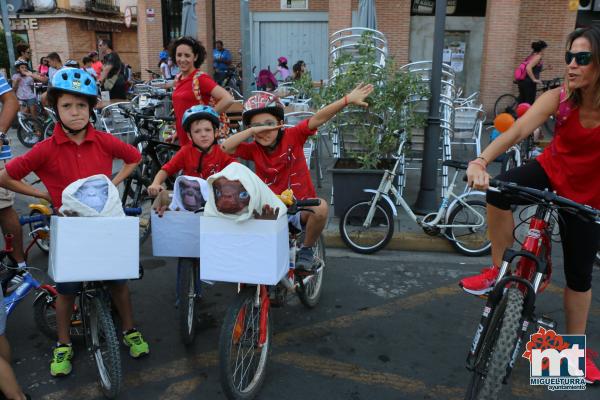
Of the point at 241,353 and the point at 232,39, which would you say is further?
the point at 232,39

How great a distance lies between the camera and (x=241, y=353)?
300cm

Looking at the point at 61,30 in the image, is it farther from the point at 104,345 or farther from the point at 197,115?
the point at 104,345

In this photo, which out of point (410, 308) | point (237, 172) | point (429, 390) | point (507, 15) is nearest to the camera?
point (237, 172)

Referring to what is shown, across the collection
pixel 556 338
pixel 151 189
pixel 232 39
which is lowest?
pixel 556 338

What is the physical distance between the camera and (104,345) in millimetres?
3219

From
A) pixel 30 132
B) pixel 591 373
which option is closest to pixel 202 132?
pixel 591 373

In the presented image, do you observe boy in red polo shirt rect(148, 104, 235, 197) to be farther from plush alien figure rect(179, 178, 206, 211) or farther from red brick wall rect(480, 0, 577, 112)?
red brick wall rect(480, 0, 577, 112)

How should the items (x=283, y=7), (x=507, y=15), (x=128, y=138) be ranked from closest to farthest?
(x=128, y=138)
(x=507, y=15)
(x=283, y=7)

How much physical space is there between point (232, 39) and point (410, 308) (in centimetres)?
1500

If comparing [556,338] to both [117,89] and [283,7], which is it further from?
[283,7]

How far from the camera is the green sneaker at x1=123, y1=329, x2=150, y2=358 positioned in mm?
3525

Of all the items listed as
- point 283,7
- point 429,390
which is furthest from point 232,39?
point 429,390

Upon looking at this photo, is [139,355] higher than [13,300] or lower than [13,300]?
lower

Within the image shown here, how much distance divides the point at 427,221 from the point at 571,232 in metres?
2.51
